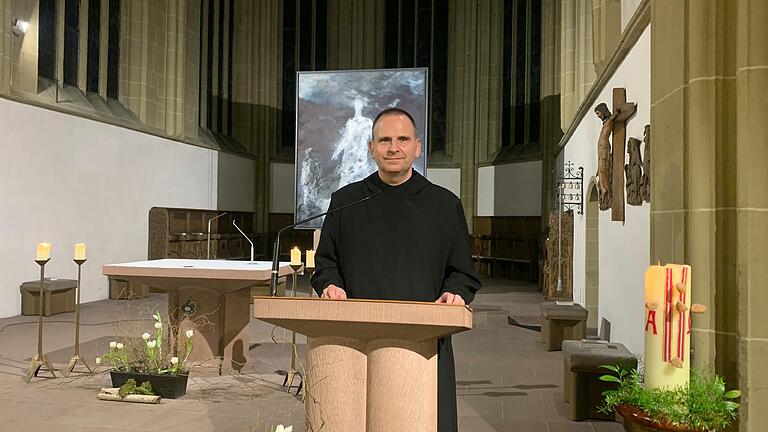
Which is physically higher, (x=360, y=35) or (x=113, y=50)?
(x=360, y=35)

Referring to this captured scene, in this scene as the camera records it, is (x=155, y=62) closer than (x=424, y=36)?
Yes

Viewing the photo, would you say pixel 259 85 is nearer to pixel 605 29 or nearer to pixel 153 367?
pixel 605 29

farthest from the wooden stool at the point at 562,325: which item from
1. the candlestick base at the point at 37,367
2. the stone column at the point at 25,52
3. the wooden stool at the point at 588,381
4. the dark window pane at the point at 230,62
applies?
the dark window pane at the point at 230,62

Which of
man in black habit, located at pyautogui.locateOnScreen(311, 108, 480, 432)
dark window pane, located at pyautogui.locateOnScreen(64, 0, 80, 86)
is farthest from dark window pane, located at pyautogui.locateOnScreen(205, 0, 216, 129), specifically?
man in black habit, located at pyautogui.locateOnScreen(311, 108, 480, 432)

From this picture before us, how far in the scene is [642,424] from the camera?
216cm

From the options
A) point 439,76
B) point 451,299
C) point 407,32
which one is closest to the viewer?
point 451,299

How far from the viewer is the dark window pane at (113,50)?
43.3ft

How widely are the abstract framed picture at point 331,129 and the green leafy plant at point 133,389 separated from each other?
377 inches

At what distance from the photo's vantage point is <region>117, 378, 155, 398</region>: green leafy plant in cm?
493

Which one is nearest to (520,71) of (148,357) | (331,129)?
(331,129)

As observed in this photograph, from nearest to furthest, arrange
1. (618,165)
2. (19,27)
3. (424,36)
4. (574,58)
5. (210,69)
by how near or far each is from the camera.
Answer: (618,165) → (19,27) → (574,58) → (210,69) → (424,36)

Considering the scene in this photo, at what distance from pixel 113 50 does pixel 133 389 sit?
33.4 feet

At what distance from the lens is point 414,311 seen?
78.7 inches

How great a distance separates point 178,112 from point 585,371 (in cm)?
1195
